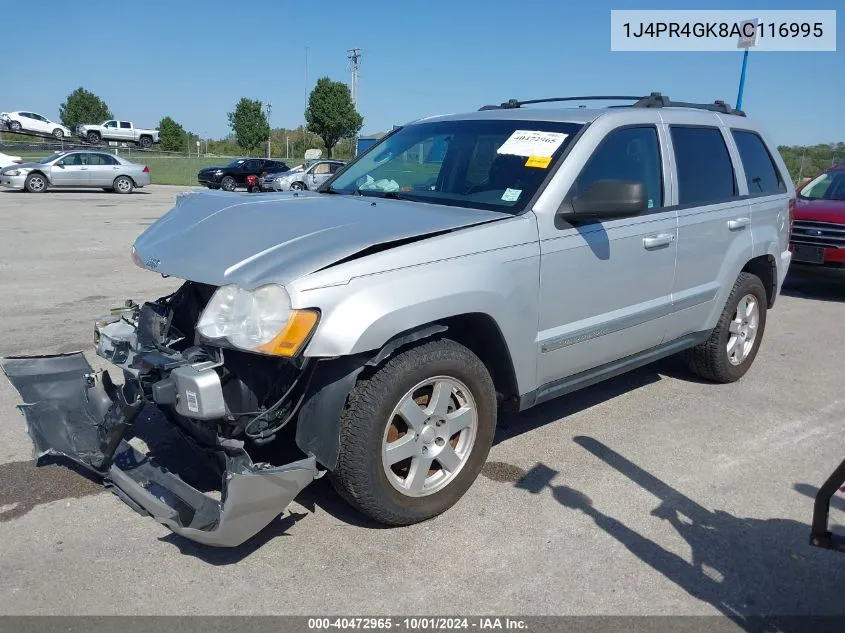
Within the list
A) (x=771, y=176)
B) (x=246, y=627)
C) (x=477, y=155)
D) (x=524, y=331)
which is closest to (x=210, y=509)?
(x=246, y=627)

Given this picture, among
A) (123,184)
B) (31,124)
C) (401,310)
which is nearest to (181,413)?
(401,310)

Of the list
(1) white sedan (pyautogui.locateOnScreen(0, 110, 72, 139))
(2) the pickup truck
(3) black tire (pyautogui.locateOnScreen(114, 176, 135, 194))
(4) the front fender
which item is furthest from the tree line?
(4) the front fender

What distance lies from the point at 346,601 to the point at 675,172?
3.23 metres

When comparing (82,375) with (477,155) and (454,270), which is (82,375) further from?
(477,155)

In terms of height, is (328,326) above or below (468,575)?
above

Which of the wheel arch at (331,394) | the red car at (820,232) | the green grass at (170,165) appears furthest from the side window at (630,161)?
the green grass at (170,165)

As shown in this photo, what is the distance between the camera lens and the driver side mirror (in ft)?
11.7

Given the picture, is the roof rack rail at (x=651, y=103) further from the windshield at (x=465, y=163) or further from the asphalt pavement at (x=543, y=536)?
the asphalt pavement at (x=543, y=536)

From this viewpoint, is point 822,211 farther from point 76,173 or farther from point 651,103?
point 76,173

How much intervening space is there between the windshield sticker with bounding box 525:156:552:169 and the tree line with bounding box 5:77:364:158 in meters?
53.4

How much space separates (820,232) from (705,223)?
5.32m

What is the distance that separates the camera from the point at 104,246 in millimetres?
11906

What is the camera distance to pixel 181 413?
2830 millimetres

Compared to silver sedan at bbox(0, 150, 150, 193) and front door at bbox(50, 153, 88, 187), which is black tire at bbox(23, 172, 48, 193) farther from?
front door at bbox(50, 153, 88, 187)
